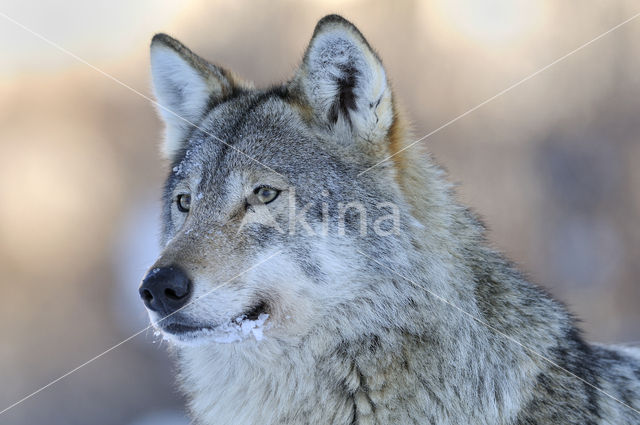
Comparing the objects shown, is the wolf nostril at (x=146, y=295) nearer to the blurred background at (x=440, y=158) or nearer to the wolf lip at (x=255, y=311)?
the wolf lip at (x=255, y=311)

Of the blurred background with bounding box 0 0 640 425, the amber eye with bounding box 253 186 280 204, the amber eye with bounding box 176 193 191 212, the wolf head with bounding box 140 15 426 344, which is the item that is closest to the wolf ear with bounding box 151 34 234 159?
the wolf head with bounding box 140 15 426 344

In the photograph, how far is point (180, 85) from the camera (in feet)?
13.1

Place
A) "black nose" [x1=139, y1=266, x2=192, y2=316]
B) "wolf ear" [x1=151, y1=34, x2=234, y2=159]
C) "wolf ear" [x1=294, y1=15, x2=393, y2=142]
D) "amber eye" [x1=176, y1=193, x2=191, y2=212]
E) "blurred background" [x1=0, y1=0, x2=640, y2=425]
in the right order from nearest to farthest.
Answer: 1. "black nose" [x1=139, y1=266, x2=192, y2=316]
2. "wolf ear" [x1=294, y1=15, x2=393, y2=142]
3. "amber eye" [x1=176, y1=193, x2=191, y2=212]
4. "wolf ear" [x1=151, y1=34, x2=234, y2=159]
5. "blurred background" [x1=0, y1=0, x2=640, y2=425]

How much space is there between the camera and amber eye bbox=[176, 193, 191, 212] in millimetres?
3424

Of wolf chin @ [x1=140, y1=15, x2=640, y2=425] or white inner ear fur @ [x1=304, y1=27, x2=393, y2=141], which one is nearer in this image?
wolf chin @ [x1=140, y1=15, x2=640, y2=425]

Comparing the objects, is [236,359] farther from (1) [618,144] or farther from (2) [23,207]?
(2) [23,207]

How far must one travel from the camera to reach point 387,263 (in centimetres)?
294

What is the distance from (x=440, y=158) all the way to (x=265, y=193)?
882 centimetres

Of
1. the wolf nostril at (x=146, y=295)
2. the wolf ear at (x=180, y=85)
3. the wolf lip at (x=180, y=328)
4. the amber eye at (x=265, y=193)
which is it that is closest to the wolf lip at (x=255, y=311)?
the wolf lip at (x=180, y=328)

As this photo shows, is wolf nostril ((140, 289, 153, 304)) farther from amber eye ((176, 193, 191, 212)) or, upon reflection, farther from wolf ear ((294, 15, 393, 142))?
wolf ear ((294, 15, 393, 142))

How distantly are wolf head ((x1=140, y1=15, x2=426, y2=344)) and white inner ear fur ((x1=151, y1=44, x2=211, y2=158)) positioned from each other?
1.79 feet

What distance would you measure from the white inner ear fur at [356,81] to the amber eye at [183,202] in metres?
0.89

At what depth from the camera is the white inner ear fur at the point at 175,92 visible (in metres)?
3.82

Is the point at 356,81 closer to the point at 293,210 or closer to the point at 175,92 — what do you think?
the point at 293,210
